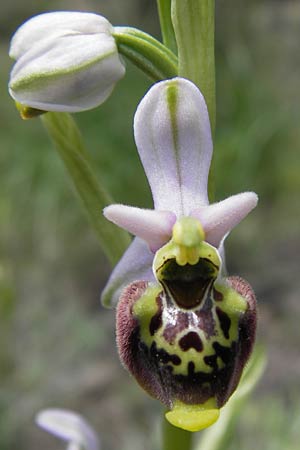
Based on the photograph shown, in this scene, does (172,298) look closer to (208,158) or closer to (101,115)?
(208,158)

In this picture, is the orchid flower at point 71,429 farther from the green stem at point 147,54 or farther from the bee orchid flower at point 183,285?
the green stem at point 147,54

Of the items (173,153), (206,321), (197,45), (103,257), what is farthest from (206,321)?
(103,257)

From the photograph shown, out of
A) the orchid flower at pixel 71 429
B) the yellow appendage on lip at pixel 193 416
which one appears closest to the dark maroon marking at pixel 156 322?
the yellow appendage on lip at pixel 193 416

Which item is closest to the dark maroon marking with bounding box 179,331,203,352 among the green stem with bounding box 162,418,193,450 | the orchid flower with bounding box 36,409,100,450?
the green stem with bounding box 162,418,193,450

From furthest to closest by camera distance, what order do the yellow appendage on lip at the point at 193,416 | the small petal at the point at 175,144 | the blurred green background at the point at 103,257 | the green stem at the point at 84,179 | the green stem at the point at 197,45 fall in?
the blurred green background at the point at 103,257 → the green stem at the point at 84,179 → the green stem at the point at 197,45 → the small petal at the point at 175,144 → the yellow appendage on lip at the point at 193,416

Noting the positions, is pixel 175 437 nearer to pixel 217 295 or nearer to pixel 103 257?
pixel 217 295

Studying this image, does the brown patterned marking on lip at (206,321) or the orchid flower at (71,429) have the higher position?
the brown patterned marking on lip at (206,321)
